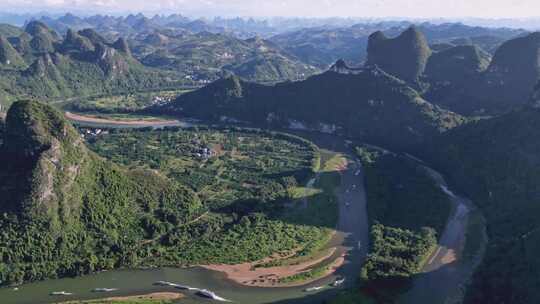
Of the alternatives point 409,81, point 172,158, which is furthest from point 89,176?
point 409,81

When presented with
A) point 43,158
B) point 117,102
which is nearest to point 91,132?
point 117,102

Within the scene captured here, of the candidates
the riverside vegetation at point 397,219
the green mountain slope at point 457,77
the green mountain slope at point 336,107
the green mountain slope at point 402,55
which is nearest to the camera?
the riverside vegetation at point 397,219

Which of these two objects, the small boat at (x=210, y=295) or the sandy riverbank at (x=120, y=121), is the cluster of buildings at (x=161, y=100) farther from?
the small boat at (x=210, y=295)

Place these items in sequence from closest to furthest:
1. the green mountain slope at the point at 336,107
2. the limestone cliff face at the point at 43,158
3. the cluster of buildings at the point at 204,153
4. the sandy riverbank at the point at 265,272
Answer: the sandy riverbank at the point at 265,272 < the limestone cliff face at the point at 43,158 < the cluster of buildings at the point at 204,153 < the green mountain slope at the point at 336,107

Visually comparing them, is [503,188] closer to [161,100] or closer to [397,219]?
[397,219]

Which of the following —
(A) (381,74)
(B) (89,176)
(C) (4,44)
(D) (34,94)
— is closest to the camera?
(B) (89,176)

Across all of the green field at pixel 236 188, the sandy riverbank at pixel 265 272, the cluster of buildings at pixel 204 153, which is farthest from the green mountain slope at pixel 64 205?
the cluster of buildings at pixel 204 153

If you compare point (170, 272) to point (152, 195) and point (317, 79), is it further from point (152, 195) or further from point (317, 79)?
point (317, 79)
